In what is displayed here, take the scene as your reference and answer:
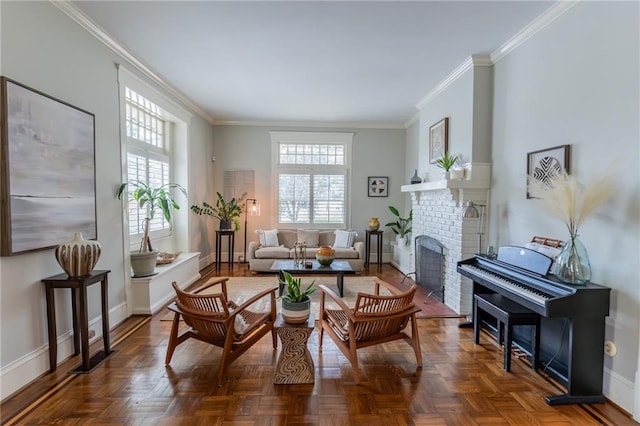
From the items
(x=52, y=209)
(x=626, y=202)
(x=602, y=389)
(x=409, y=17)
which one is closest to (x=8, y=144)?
(x=52, y=209)

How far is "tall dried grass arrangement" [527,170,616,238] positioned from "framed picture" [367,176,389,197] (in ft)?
14.8

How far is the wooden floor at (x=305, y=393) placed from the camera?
1966 mm

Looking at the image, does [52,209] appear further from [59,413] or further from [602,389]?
[602,389]

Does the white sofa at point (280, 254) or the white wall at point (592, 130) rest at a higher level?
the white wall at point (592, 130)

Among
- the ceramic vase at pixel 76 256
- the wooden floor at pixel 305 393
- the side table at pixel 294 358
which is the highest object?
the ceramic vase at pixel 76 256

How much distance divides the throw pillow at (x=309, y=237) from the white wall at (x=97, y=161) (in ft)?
10.8

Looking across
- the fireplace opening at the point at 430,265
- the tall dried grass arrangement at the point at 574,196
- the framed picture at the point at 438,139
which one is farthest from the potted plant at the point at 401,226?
the tall dried grass arrangement at the point at 574,196

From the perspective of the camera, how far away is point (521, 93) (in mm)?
3084

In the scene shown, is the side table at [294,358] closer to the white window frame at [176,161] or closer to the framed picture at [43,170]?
the framed picture at [43,170]

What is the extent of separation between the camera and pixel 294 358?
2350 mm

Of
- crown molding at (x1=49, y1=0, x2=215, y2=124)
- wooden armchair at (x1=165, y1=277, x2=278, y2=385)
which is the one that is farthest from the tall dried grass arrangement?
crown molding at (x1=49, y1=0, x2=215, y2=124)

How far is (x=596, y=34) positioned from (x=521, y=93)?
0.81 metres

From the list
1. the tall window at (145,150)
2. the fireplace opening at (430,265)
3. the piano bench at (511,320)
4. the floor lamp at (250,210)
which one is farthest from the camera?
the floor lamp at (250,210)

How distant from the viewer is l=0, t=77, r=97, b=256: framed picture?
7.00 feet
